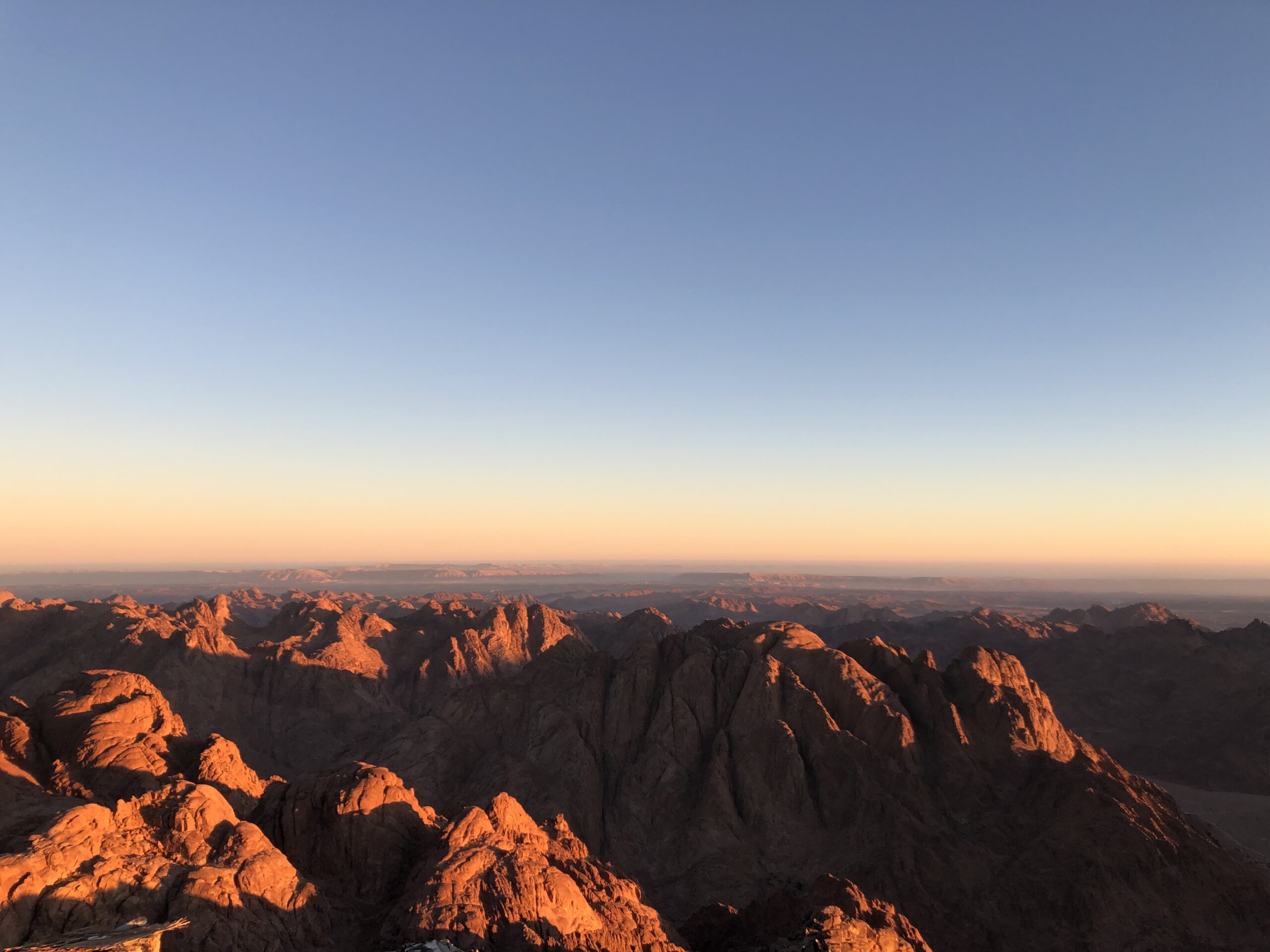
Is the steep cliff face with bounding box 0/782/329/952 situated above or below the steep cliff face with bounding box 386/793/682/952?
above

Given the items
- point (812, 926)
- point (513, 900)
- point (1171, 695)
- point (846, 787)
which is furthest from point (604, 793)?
point (1171, 695)

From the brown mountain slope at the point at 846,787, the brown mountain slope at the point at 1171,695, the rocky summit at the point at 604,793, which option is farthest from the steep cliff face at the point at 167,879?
the brown mountain slope at the point at 1171,695

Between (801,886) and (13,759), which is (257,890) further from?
(801,886)

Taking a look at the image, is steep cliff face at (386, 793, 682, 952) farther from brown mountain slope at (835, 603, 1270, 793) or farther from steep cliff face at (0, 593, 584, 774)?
brown mountain slope at (835, 603, 1270, 793)

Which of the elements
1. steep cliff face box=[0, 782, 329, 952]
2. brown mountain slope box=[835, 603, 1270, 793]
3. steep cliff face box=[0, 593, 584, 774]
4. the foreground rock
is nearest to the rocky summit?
steep cliff face box=[0, 782, 329, 952]

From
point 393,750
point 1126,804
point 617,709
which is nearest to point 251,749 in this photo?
point 393,750

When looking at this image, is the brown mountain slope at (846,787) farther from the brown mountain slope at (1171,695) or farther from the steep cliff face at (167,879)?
the brown mountain slope at (1171,695)

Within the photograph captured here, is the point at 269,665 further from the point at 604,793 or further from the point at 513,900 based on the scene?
the point at 513,900

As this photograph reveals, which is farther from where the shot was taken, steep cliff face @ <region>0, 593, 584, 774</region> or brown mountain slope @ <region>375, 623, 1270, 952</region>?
steep cliff face @ <region>0, 593, 584, 774</region>
